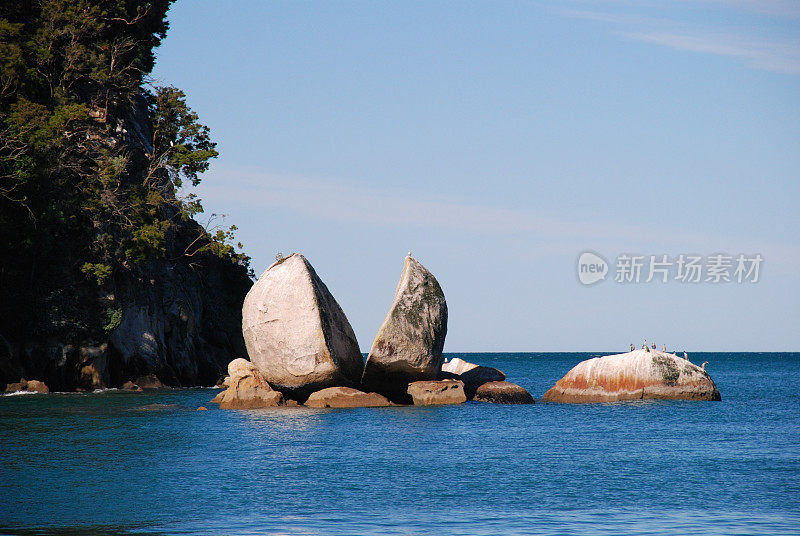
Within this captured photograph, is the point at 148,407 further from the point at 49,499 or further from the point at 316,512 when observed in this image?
the point at 316,512

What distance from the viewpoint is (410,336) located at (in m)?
37.6

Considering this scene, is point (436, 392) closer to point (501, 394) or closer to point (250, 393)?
point (501, 394)

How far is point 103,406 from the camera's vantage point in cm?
3853

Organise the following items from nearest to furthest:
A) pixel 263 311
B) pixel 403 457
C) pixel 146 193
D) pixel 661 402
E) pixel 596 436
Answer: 1. pixel 403 457
2. pixel 596 436
3. pixel 263 311
4. pixel 661 402
5. pixel 146 193

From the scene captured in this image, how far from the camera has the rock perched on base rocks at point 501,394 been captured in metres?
44.5

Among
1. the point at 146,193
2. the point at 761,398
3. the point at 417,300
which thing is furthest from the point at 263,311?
the point at 761,398

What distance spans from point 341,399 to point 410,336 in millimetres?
4357

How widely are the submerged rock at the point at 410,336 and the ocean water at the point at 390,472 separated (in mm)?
1804

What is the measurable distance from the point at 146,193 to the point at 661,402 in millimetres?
32947

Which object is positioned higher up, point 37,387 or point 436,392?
point 436,392

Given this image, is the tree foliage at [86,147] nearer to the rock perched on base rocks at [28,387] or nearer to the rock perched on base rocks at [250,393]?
the rock perched on base rocks at [28,387]

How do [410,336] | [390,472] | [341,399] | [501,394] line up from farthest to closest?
1. [501,394]
2. [341,399]
3. [410,336]
4. [390,472]

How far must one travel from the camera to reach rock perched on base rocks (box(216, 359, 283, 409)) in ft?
128

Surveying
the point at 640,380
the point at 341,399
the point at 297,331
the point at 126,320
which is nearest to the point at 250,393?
the point at 341,399
